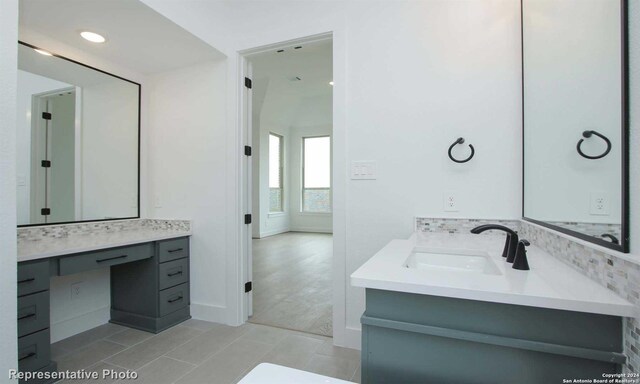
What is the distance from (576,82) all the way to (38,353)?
9.80ft

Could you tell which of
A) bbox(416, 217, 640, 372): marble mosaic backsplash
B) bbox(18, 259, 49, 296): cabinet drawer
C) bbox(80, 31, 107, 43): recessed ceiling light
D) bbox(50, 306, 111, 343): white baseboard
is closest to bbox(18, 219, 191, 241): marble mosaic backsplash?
bbox(18, 259, 49, 296): cabinet drawer

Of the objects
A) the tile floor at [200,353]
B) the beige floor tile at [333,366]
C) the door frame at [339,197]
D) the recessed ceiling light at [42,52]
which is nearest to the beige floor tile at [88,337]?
the tile floor at [200,353]

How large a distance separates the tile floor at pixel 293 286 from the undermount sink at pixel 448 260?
1285 millimetres

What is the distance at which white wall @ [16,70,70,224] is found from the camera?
201cm

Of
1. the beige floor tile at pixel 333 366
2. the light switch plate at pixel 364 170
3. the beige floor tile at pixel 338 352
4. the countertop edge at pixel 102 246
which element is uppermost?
the light switch plate at pixel 364 170

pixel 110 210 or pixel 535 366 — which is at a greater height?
pixel 110 210

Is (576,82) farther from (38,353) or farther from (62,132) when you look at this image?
(62,132)

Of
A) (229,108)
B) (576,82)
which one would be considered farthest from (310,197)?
(576,82)

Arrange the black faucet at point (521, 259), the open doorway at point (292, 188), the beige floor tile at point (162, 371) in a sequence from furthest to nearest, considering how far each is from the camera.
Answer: the open doorway at point (292, 188)
the beige floor tile at point (162, 371)
the black faucet at point (521, 259)

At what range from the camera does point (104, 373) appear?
1806 millimetres

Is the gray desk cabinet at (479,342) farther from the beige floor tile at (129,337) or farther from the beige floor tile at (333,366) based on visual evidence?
→ the beige floor tile at (129,337)

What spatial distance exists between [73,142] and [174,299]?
60.9 inches

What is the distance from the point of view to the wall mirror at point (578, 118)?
0.81m

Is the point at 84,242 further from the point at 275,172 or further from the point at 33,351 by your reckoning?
the point at 275,172
